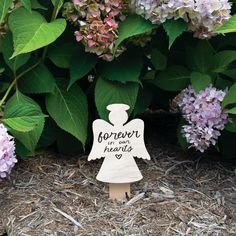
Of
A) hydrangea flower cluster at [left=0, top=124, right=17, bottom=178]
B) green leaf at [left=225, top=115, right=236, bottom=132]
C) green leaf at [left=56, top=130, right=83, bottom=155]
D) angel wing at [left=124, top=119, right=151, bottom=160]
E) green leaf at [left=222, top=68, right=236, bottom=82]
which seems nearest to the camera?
hydrangea flower cluster at [left=0, top=124, right=17, bottom=178]

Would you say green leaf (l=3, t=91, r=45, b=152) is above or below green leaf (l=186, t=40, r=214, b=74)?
below

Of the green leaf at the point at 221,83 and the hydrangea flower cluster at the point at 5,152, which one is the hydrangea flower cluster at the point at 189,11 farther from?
the hydrangea flower cluster at the point at 5,152

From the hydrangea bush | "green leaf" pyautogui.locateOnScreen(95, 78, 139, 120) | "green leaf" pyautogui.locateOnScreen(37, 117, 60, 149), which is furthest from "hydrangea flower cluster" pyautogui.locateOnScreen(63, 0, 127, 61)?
"green leaf" pyautogui.locateOnScreen(37, 117, 60, 149)

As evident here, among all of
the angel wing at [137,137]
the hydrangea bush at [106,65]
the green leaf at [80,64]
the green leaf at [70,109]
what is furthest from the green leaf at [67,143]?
the angel wing at [137,137]

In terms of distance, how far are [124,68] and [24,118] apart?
36 cm

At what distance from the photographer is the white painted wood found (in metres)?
1.81

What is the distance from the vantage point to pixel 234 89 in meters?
1.88

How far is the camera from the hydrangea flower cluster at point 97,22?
6.14 feet

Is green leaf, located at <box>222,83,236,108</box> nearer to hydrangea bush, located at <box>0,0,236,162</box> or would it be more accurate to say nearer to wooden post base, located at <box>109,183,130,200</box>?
hydrangea bush, located at <box>0,0,236,162</box>

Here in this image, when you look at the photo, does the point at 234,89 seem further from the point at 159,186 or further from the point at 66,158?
the point at 66,158

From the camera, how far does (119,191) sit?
1.87 m

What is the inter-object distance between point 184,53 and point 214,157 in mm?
359

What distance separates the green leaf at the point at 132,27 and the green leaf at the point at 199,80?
0.71 feet

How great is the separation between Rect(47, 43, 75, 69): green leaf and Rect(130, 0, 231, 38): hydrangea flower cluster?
26 cm
